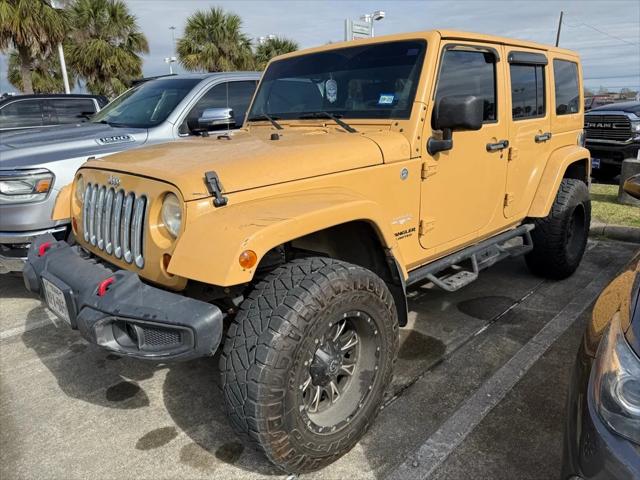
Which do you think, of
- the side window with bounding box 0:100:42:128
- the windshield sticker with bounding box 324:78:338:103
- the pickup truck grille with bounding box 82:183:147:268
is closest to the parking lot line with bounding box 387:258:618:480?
the pickup truck grille with bounding box 82:183:147:268

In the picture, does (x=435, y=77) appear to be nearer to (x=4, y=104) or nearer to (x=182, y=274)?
(x=182, y=274)

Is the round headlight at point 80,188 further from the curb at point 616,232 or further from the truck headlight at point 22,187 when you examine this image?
the curb at point 616,232

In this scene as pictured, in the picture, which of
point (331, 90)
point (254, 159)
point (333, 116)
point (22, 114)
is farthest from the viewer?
point (22, 114)

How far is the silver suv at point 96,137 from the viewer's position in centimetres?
397

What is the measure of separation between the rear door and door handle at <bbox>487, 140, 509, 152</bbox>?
0.13 meters

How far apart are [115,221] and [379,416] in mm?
1724

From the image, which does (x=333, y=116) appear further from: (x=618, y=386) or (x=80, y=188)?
(x=618, y=386)

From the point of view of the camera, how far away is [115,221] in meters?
2.49

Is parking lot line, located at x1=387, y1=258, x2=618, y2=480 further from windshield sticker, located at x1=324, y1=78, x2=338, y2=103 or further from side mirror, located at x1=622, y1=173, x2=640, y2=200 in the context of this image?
windshield sticker, located at x1=324, y1=78, x2=338, y2=103

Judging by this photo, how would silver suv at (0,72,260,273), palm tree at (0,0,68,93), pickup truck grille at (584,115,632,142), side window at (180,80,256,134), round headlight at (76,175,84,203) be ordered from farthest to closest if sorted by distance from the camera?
palm tree at (0,0,68,93)
pickup truck grille at (584,115,632,142)
side window at (180,80,256,134)
silver suv at (0,72,260,273)
round headlight at (76,175,84,203)

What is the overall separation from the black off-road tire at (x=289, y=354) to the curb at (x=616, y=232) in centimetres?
468

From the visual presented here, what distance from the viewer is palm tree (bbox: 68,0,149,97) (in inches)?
747

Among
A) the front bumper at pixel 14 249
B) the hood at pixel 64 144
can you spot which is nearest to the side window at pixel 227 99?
the hood at pixel 64 144

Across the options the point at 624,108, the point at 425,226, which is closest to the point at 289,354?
the point at 425,226
